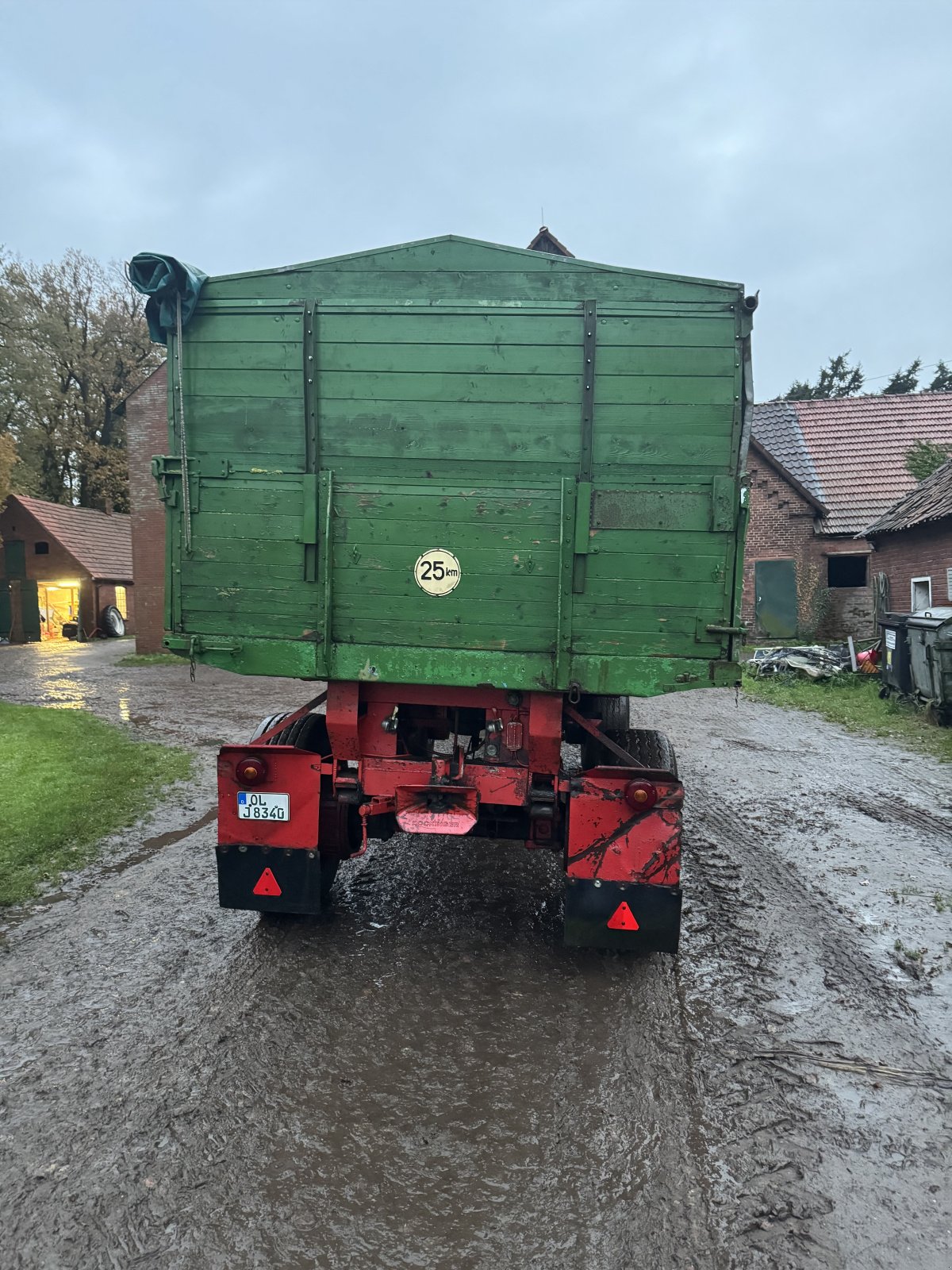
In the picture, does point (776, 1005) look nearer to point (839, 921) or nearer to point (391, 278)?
point (839, 921)

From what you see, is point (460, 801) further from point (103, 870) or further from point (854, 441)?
point (854, 441)

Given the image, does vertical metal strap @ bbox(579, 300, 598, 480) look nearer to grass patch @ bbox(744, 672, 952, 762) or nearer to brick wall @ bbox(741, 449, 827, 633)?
grass patch @ bbox(744, 672, 952, 762)

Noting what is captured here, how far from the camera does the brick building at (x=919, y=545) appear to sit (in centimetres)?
1557

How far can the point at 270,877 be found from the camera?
3963 mm

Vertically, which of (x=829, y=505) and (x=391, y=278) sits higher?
(x=829, y=505)

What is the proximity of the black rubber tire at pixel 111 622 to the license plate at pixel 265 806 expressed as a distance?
102ft

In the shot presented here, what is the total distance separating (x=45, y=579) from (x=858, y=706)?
30.1 m

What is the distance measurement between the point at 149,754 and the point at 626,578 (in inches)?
273

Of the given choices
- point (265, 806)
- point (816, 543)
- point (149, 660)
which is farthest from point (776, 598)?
point (265, 806)

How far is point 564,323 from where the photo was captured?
A: 3.70 m

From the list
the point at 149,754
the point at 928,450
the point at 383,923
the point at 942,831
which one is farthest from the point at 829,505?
the point at 383,923

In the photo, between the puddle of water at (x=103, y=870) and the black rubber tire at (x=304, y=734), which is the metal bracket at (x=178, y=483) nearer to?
the black rubber tire at (x=304, y=734)

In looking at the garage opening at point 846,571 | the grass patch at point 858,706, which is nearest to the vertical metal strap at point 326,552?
the grass patch at point 858,706

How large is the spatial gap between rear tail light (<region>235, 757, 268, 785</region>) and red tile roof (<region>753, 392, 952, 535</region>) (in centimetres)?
1990
